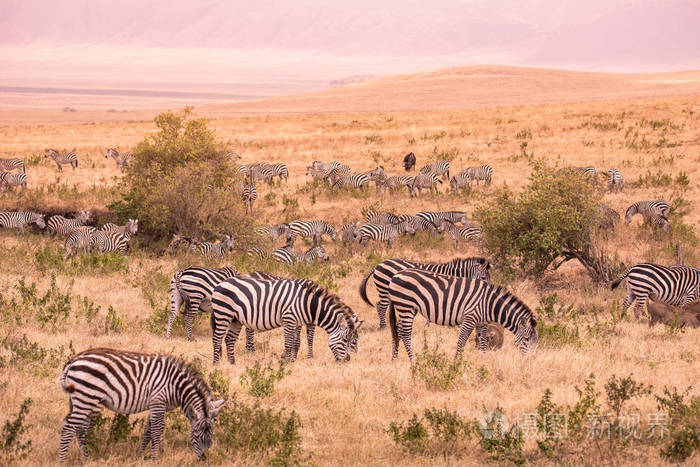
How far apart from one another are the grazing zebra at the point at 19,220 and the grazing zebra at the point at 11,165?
9273mm

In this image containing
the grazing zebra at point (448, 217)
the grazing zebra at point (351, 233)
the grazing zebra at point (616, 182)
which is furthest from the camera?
the grazing zebra at point (616, 182)

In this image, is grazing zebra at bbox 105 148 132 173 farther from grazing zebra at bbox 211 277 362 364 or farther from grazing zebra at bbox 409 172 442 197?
grazing zebra at bbox 211 277 362 364

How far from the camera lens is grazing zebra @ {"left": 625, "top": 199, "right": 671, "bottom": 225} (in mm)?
22078

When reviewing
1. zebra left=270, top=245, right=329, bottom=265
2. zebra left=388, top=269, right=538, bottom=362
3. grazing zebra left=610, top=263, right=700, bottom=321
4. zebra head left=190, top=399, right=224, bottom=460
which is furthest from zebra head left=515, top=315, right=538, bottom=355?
zebra left=270, top=245, right=329, bottom=265

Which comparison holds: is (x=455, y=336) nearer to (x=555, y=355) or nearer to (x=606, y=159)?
(x=555, y=355)

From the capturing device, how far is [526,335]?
1139 centimetres

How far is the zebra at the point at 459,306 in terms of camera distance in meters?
11.4

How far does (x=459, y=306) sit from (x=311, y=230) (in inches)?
444

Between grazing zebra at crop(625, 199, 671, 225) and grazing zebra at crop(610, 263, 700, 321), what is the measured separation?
26.2ft

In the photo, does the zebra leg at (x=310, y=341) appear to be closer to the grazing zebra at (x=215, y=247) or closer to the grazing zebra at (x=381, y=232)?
the grazing zebra at (x=215, y=247)

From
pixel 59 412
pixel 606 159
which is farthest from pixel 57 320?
pixel 606 159

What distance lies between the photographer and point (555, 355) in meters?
11.3

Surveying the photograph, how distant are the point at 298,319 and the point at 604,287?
9.03 meters

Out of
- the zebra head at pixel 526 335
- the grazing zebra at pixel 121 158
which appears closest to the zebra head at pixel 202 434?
the zebra head at pixel 526 335
